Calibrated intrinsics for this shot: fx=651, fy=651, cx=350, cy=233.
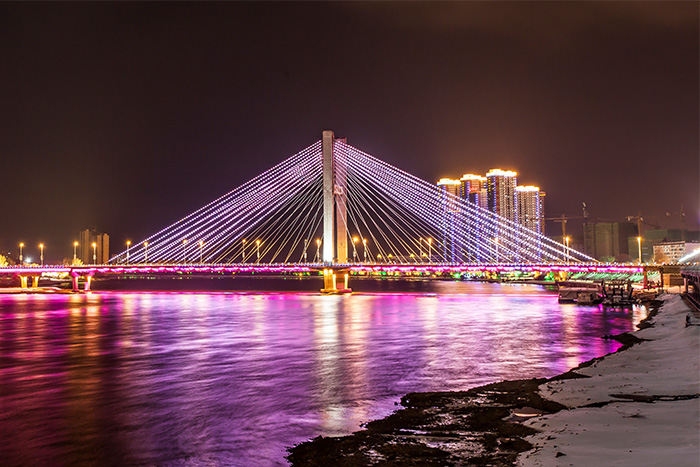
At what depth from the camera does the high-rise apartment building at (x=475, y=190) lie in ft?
514

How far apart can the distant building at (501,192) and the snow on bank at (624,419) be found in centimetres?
13649

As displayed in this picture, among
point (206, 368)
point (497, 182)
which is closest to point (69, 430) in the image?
point (206, 368)

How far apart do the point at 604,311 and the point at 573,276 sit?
308 feet

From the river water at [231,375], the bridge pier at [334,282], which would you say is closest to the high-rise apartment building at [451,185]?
the bridge pier at [334,282]

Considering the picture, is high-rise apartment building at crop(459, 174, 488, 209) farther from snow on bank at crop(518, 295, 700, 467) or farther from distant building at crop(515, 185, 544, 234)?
snow on bank at crop(518, 295, 700, 467)

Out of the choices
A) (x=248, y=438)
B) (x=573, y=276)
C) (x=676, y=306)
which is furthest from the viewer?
(x=573, y=276)

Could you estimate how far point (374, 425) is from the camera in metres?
12.1

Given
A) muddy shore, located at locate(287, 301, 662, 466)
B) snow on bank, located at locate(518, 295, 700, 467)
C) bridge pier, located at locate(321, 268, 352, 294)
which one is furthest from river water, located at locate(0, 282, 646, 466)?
bridge pier, located at locate(321, 268, 352, 294)

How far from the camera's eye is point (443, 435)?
10953 millimetres

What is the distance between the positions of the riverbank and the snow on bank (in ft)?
0.05

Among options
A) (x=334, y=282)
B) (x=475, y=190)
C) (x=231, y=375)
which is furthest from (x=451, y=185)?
(x=231, y=375)

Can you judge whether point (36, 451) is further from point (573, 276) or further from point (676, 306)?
point (573, 276)

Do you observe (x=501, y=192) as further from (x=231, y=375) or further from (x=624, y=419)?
(x=624, y=419)

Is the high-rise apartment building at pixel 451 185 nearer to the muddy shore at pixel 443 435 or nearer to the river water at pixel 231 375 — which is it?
the river water at pixel 231 375
